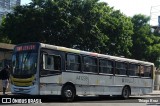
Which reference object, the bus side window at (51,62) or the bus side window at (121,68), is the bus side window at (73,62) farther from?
the bus side window at (121,68)

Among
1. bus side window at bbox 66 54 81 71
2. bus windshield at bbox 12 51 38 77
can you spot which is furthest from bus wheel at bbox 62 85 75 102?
bus windshield at bbox 12 51 38 77

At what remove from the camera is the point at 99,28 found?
134ft

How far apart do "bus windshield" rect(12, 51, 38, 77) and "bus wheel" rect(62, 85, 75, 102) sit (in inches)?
89.8

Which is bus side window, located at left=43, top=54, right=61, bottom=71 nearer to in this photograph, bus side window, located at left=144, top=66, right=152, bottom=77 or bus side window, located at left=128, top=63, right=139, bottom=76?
bus side window, located at left=128, top=63, right=139, bottom=76

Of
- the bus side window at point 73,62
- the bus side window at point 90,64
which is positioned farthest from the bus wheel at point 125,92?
the bus side window at point 73,62

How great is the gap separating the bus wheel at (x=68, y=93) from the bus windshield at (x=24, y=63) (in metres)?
2.28

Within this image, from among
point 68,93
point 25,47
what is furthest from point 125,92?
point 25,47

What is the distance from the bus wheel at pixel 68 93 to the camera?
1895 centimetres

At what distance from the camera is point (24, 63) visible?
712 inches

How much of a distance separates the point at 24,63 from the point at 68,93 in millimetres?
2957

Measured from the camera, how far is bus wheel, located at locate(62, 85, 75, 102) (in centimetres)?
1895

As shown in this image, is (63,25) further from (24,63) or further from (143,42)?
(143,42)

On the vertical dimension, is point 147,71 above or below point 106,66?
below

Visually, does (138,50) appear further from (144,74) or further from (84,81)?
(84,81)
